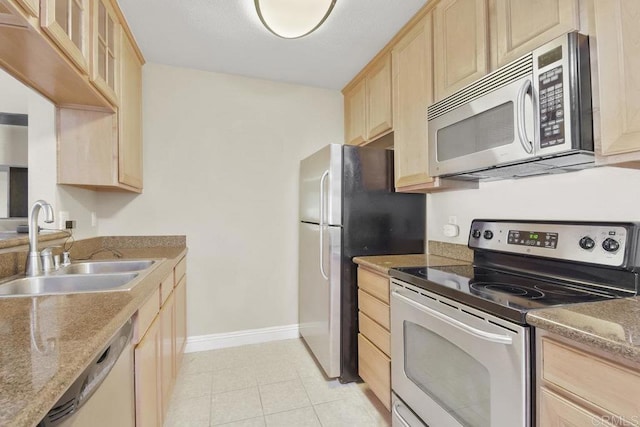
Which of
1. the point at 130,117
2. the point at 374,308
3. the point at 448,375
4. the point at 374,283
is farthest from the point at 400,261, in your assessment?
the point at 130,117

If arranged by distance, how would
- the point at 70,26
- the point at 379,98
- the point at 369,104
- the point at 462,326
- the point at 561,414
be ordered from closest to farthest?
1. the point at 561,414
2. the point at 462,326
3. the point at 70,26
4. the point at 379,98
5. the point at 369,104

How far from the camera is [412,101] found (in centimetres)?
195

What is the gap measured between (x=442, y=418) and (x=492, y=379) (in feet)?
1.18

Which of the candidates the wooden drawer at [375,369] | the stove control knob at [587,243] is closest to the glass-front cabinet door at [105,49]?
the wooden drawer at [375,369]

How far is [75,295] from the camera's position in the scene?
1.07 m

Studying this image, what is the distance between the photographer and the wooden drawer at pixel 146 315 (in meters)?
1.17

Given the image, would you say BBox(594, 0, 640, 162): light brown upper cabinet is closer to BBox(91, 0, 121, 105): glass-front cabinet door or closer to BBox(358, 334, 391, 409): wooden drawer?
BBox(358, 334, 391, 409): wooden drawer

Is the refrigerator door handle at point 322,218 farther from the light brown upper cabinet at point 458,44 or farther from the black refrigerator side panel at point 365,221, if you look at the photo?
the light brown upper cabinet at point 458,44

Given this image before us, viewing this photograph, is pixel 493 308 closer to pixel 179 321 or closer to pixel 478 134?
pixel 478 134

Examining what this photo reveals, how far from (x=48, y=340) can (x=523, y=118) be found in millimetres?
1635

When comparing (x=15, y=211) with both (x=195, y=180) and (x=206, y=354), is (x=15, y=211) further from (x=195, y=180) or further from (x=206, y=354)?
(x=206, y=354)

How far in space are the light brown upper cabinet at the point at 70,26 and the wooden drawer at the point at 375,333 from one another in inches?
78.3

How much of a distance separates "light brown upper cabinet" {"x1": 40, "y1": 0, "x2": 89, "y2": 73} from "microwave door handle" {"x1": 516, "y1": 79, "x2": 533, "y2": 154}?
177 centimetres

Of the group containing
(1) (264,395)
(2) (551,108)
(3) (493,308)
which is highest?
(2) (551,108)
